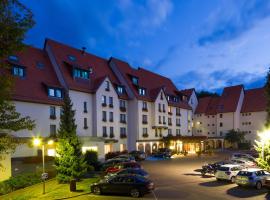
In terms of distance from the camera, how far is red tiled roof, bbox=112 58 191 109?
65062 millimetres

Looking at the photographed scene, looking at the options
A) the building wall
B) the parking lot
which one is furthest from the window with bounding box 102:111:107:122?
the building wall

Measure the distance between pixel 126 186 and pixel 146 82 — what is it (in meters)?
47.3

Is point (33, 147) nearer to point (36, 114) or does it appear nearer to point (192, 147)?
point (36, 114)

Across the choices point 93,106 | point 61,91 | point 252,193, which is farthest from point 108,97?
point 252,193

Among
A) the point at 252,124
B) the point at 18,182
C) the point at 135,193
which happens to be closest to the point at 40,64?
the point at 18,182

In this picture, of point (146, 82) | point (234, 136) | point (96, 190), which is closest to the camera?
point (96, 190)

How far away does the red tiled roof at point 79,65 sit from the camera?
51.6 metres

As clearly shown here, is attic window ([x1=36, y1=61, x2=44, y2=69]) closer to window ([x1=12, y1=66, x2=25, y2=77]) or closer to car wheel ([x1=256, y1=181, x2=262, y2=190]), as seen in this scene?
window ([x1=12, y1=66, x2=25, y2=77])

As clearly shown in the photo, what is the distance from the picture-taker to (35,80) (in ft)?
152

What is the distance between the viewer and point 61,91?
160 feet

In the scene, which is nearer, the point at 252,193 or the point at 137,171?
the point at 252,193

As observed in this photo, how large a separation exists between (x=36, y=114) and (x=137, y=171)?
1981 cm

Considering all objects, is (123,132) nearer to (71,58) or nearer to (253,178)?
(71,58)

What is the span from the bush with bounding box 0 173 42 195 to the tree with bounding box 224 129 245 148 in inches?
2372
